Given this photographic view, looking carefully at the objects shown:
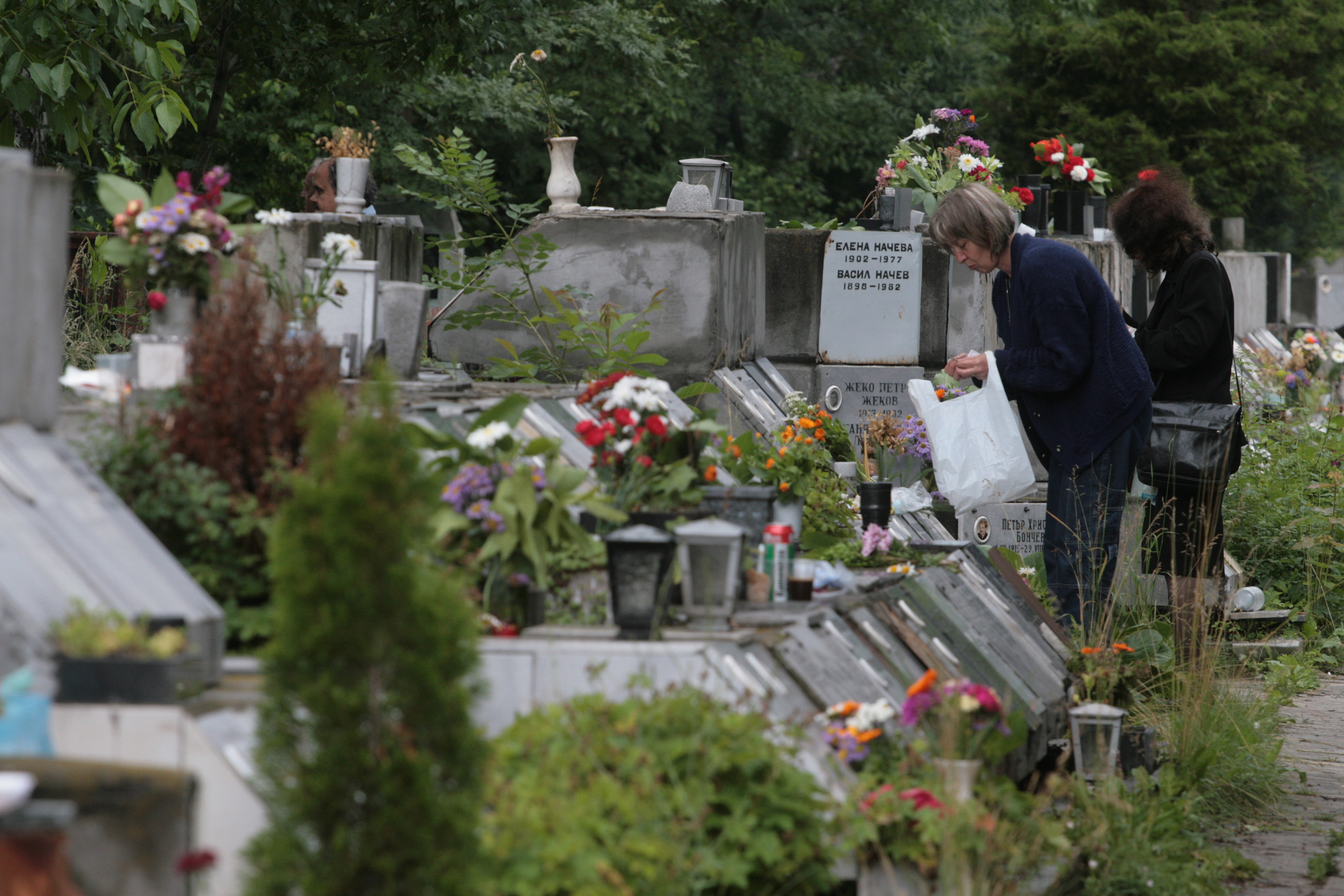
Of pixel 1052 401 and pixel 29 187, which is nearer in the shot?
pixel 29 187

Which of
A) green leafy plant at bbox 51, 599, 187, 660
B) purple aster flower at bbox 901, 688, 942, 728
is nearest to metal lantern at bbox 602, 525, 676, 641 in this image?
purple aster flower at bbox 901, 688, 942, 728

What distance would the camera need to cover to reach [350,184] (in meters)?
7.00

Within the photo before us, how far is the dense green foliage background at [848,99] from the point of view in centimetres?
1752

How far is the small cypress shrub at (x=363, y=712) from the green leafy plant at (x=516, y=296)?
4.15m

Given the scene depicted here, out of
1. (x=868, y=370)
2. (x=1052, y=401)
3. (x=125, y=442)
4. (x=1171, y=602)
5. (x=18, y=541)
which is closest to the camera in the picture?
(x=18, y=541)

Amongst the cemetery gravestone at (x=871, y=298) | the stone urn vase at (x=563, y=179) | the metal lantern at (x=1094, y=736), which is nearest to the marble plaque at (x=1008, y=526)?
the cemetery gravestone at (x=871, y=298)

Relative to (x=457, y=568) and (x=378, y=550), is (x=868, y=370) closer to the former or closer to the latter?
(x=457, y=568)

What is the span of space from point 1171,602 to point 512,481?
326 cm

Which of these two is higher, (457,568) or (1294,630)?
(457,568)

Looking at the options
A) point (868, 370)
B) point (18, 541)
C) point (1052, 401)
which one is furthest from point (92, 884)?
point (868, 370)

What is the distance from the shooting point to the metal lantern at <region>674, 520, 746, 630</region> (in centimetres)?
420

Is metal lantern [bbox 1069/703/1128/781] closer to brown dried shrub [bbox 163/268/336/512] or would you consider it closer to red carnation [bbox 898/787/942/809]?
red carnation [bbox 898/787/942/809]

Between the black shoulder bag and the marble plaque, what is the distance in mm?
2334

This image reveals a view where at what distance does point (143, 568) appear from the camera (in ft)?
11.9
